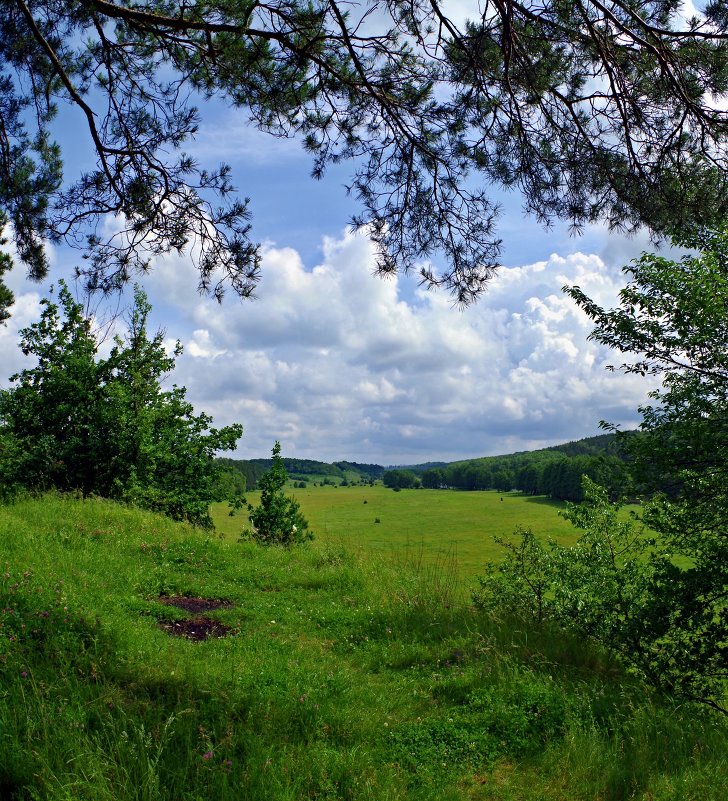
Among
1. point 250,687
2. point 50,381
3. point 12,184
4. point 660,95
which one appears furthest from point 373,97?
point 50,381

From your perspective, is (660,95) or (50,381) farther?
(50,381)

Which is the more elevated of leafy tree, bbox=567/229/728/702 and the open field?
leafy tree, bbox=567/229/728/702

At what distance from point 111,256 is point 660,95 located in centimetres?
701

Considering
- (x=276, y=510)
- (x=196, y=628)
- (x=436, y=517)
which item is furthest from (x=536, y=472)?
(x=196, y=628)

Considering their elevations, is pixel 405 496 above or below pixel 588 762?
below

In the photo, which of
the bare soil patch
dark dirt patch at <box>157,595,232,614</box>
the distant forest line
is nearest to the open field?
the distant forest line

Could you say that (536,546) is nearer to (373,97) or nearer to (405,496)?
(373,97)

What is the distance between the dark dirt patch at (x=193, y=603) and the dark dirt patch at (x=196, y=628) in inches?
20.3

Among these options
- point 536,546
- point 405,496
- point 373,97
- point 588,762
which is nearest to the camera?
point 588,762

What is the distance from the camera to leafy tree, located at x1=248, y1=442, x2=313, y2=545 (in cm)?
1733

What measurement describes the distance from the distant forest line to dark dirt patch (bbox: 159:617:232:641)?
5.16 metres

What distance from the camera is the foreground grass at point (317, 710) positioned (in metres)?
3.60

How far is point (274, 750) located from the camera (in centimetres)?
387

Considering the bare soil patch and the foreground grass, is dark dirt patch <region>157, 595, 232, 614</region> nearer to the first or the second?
the bare soil patch
